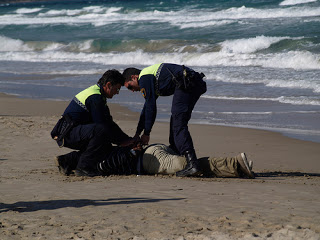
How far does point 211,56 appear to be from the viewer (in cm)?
2158

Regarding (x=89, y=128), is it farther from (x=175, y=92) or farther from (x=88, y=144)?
(x=175, y=92)

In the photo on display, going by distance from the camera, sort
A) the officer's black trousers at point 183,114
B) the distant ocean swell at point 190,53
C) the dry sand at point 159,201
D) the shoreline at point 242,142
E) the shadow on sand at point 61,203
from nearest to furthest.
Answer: the dry sand at point 159,201 → the shadow on sand at point 61,203 → the officer's black trousers at point 183,114 → the shoreline at point 242,142 → the distant ocean swell at point 190,53

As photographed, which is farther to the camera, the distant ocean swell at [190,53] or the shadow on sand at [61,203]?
the distant ocean swell at [190,53]

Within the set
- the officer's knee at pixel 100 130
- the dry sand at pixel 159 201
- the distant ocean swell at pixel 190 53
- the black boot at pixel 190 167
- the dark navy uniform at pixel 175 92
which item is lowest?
the dry sand at pixel 159 201

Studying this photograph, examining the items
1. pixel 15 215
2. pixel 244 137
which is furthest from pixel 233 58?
pixel 15 215

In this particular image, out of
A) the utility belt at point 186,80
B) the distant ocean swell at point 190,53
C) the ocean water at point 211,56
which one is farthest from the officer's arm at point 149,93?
the distant ocean swell at point 190,53

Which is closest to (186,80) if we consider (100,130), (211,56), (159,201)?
(100,130)

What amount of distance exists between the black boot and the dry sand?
17 centimetres

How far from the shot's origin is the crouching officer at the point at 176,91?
619 centimetres

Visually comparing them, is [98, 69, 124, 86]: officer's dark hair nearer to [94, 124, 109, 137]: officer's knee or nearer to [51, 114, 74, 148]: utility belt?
[94, 124, 109, 137]: officer's knee

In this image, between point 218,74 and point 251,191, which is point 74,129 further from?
point 218,74

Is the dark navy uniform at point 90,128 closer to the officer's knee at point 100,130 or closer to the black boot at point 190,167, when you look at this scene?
the officer's knee at point 100,130

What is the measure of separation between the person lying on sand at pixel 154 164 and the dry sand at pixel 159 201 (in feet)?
0.68

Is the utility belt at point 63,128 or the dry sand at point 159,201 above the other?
the utility belt at point 63,128
